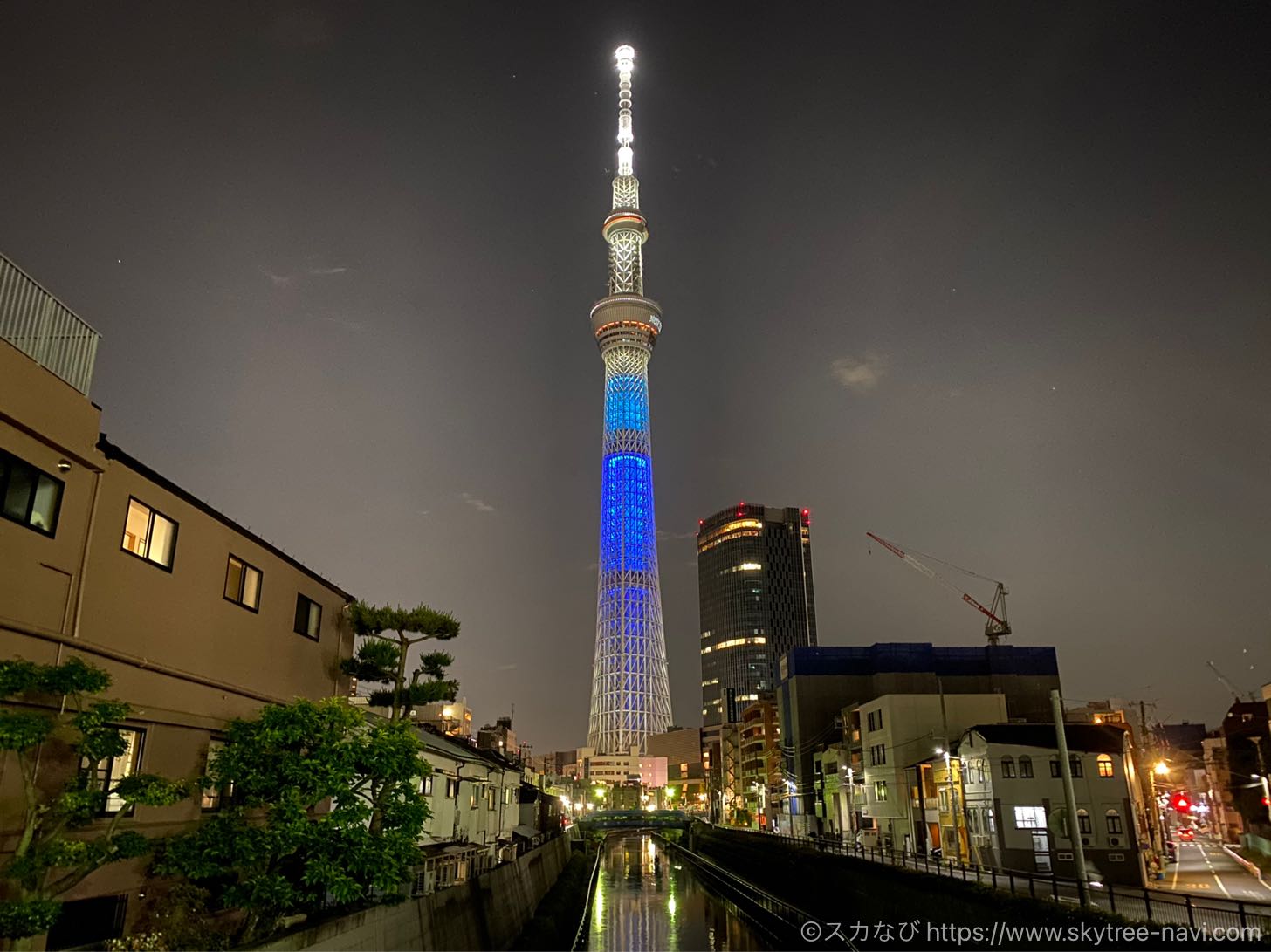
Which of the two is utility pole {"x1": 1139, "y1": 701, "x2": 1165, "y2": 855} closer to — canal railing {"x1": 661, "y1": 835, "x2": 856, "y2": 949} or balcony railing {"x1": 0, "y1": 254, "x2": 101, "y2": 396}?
canal railing {"x1": 661, "y1": 835, "x2": 856, "y2": 949}

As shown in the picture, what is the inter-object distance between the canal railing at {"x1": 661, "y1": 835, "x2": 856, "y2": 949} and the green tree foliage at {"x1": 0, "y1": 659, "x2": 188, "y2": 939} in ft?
77.6

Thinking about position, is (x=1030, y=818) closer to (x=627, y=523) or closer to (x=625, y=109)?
(x=627, y=523)

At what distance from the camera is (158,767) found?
557 inches

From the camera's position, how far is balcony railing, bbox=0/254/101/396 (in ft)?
40.6

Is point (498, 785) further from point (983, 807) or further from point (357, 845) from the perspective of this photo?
point (357, 845)

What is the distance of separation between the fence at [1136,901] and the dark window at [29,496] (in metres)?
19.8

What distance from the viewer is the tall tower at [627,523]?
12119 cm

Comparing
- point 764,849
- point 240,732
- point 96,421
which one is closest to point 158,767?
point 240,732

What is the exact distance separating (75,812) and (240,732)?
13.2 feet

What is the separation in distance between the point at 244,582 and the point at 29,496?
6.25m

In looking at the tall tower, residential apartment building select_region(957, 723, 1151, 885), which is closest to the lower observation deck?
the tall tower

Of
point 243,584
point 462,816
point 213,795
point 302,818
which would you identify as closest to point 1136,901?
point 302,818

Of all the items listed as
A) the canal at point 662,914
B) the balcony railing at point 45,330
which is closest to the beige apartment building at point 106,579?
the balcony railing at point 45,330

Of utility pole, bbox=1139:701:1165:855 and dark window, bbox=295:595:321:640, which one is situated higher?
dark window, bbox=295:595:321:640
